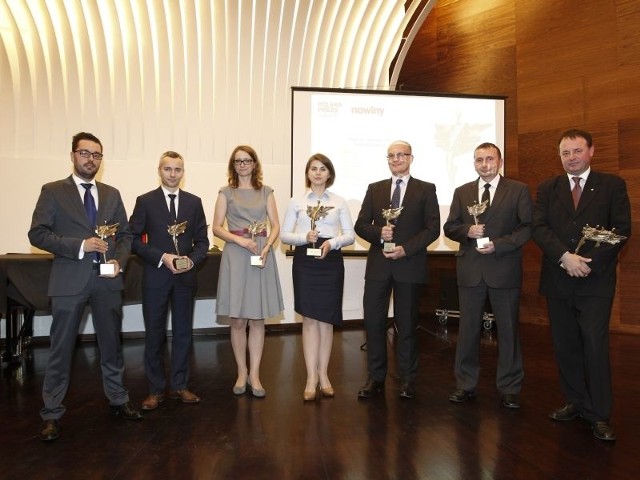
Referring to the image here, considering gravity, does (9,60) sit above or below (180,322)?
above

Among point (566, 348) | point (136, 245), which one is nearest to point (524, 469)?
point (566, 348)

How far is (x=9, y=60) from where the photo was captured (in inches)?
234

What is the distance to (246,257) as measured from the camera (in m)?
3.83

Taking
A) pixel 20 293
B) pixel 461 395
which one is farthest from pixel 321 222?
pixel 20 293

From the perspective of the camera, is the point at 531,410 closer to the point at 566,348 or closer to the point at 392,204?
the point at 566,348

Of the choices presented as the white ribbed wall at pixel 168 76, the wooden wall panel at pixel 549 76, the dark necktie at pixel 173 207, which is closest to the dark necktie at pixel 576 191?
the dark necktie at pixel 173 207

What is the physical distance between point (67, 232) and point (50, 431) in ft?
3.78

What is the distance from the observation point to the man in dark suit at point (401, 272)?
3770 mm

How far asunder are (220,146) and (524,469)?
17.3 feet

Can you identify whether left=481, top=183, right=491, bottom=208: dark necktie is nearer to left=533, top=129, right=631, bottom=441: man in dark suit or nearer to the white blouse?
left=533, top=129, right=631, bottom=441: man in dark suit

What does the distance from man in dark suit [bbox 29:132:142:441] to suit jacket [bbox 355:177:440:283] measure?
1705mm

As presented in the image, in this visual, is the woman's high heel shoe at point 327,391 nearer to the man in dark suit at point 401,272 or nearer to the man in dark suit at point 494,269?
the man in dark suit at point 401,272

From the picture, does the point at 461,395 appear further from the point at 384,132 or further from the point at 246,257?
the point at 384,132

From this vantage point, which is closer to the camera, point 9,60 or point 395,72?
point 9,60
